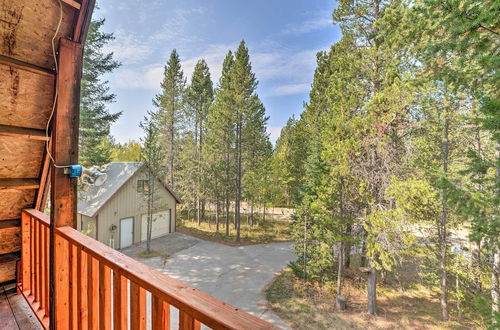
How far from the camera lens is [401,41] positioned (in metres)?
4.79

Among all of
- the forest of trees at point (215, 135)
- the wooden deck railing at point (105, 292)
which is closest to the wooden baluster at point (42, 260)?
the wooden deck railing at point (105, 292)

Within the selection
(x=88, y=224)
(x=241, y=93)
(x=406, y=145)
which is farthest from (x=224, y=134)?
(x=406, y=145)

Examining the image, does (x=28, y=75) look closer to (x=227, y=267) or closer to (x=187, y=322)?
(x=187, y=322)

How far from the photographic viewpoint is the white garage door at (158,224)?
12.2 metres

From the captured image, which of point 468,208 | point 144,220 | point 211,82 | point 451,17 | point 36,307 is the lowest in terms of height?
point 144,220

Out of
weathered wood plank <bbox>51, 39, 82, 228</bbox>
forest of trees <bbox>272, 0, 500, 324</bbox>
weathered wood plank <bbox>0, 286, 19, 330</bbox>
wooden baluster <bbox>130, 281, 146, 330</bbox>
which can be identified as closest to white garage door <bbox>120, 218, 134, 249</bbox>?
forest of trees <bbox>272, 0, 500, 324</bbox>

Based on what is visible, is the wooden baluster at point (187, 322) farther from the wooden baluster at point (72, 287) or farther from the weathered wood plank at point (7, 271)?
the weathered wood plank at point (7, 271)

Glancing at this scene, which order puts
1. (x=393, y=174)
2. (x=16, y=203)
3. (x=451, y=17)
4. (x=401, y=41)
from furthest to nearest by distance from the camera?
(x=393, y=174) < (x=401, y=41) < (x=451, y=17) < (x=16, y=203)

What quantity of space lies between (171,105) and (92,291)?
16.2 m

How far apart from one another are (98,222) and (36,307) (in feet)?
31.4

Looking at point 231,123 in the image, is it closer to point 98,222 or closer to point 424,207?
point 98,222

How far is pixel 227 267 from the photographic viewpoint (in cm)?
909

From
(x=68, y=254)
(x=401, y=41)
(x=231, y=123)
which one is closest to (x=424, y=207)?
(x=401, y=41)

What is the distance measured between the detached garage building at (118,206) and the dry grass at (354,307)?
24.0ft
